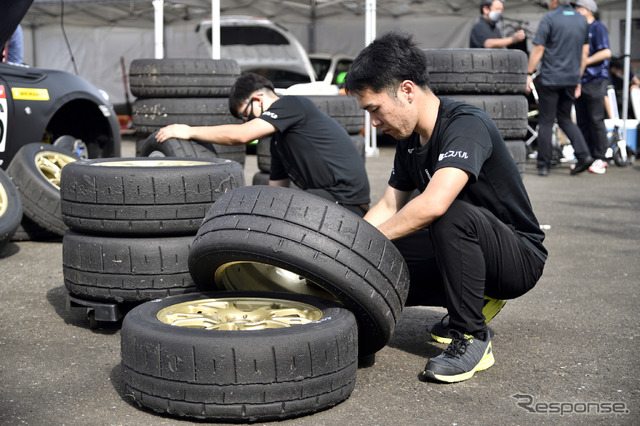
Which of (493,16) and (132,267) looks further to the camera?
(493,16)

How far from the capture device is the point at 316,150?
A: 196 inches

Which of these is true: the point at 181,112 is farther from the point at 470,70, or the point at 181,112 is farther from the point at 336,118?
the point at 470,70

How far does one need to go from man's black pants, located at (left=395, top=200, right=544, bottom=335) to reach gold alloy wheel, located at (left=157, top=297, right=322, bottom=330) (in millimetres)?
559

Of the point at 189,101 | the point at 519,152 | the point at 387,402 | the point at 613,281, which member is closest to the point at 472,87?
the point at 519,152

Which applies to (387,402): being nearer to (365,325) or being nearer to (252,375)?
(365,325)

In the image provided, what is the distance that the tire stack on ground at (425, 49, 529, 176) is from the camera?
5.99 m

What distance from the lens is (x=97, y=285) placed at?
12.5ft

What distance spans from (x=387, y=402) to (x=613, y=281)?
249 cm

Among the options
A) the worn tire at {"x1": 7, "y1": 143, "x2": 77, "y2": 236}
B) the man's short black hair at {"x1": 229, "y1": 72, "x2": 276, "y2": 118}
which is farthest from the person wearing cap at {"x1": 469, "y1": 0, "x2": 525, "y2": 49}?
the worn tire at {"x1": 7, "y1": 143, "x2": 77, "y2": 236}

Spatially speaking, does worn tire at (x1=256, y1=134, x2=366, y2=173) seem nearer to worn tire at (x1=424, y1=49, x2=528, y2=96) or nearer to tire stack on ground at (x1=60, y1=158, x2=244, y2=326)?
worn tire at (x1=424, y1=49, x2=528, y2=96)

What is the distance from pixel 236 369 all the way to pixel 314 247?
50 cm

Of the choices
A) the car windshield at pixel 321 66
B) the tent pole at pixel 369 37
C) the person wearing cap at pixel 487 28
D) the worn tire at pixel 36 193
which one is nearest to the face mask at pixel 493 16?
the person wearing cap at pixel 487 28

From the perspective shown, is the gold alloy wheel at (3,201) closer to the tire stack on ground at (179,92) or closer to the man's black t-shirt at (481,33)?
the tire stack on ground at (179,92)

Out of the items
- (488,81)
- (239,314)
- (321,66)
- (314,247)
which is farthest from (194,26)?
(314,247)
